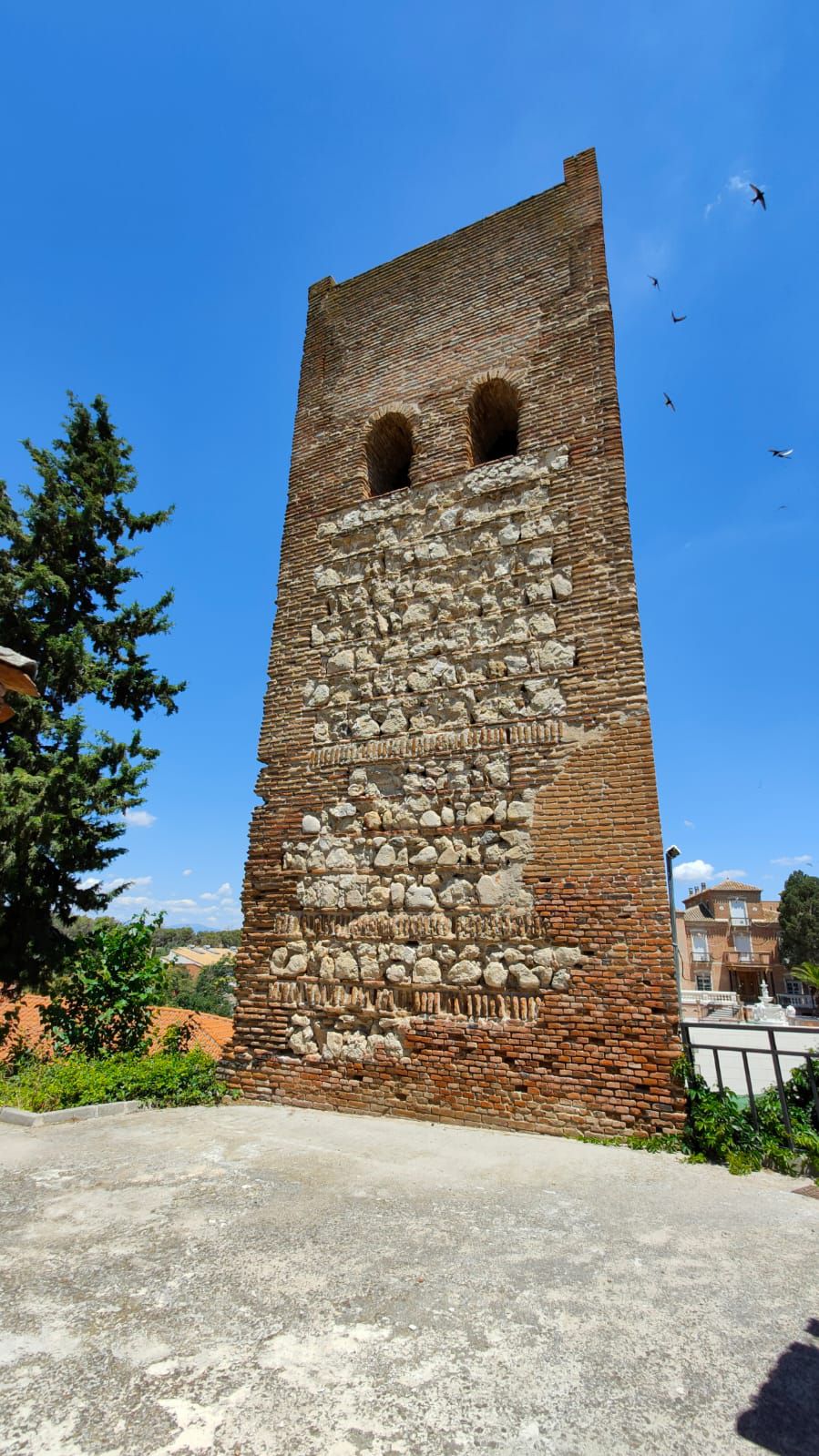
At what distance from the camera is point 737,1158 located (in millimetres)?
4523

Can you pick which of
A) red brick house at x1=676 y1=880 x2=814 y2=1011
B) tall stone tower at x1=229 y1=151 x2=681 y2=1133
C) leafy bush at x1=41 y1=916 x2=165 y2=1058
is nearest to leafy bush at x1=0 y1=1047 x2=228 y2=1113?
tall stone tower at x1=229 y1=151 x2=681 y2=1133

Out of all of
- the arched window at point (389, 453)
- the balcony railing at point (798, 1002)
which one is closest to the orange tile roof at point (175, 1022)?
the arched window at point (389, 453)

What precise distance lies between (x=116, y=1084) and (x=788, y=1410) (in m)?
5.66

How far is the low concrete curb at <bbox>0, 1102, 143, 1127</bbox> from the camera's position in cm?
541

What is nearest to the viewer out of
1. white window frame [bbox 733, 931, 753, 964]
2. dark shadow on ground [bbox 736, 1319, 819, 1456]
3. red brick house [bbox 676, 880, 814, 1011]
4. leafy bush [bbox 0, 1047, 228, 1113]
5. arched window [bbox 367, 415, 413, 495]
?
dark shadow on ground [bbox 736, 1319, 819, 1456]

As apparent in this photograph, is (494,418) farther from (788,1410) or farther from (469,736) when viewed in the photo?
(788,1410)

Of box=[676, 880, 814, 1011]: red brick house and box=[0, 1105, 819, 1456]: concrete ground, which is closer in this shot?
box=[0, 1105, 819, 1456]: concrete ground

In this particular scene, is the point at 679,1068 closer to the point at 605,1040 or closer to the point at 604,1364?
the point at 605,1040

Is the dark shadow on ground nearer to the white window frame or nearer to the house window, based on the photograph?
the white window frame

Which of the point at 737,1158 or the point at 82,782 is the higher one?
the point at 82,782

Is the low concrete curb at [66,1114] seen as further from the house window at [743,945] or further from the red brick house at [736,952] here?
the house window at [743,945]

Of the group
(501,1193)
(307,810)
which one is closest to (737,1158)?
(501,1193)

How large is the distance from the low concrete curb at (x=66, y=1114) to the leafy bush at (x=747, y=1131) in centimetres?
441

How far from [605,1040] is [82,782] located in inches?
269
